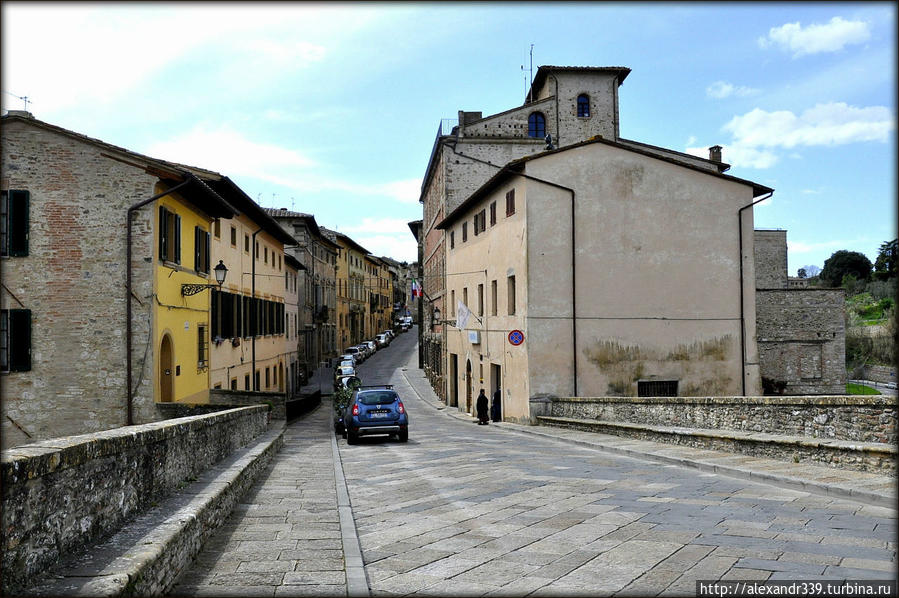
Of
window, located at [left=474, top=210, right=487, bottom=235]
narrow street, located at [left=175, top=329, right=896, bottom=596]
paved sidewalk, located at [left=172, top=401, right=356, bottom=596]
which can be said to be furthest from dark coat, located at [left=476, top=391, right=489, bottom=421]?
paved sidewalk, located at [left=172, top=401, right=356, bottom=596]

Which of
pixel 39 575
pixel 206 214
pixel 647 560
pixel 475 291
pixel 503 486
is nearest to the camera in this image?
pixel 39 575

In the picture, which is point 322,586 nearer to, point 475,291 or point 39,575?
point 39,575

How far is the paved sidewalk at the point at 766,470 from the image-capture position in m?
8.45

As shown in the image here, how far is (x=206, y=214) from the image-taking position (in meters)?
21.2

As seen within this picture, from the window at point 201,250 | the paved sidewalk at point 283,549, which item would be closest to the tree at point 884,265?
the window at point 201,250

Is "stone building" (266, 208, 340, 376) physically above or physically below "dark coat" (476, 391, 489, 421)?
above

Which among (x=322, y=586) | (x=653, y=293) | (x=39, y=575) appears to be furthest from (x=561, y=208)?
(x=39, y=575)

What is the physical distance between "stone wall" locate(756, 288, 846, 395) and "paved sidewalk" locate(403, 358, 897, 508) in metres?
18.2

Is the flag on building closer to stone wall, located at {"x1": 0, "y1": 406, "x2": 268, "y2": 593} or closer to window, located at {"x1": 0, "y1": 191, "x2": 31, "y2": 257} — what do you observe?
window, located at {"x1": 0, "y1": 191, "x2": 31, "y2": 257}

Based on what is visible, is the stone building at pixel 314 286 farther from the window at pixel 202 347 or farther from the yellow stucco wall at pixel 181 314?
the yellow stucco wall at pixel 181 314

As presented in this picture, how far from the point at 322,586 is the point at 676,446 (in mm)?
10343

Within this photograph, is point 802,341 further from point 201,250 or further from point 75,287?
point 75,287

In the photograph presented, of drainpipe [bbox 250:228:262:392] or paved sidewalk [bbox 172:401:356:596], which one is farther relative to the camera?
drainpipe [bbox 250:228:262:392]

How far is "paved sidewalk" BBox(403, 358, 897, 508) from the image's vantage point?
8445mm
